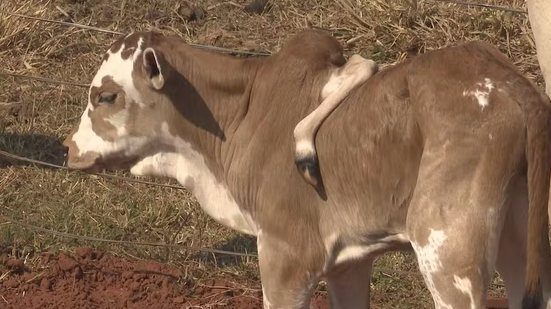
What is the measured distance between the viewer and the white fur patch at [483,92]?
430cm

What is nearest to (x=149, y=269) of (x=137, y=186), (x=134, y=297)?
(x=134, y=297)

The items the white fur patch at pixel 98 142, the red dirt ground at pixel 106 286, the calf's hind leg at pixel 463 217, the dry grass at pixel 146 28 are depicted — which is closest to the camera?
the calf's hind leg at pixel 463 217

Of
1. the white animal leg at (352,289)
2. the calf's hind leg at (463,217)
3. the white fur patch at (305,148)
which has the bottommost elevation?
the white animal leg at (352,289)

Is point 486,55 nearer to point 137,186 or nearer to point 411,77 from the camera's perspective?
point 411,77

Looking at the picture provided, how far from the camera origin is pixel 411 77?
4.52m

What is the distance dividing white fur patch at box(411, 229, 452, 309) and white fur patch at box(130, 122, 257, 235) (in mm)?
1189

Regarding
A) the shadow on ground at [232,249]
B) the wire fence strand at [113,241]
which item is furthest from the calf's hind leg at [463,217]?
the shadow on ground at [232,249]

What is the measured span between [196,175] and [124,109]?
0.44m

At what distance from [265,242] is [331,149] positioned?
1.60 feet

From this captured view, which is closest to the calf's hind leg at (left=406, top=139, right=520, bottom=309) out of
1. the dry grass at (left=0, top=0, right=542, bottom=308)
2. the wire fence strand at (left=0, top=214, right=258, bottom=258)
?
the dry grass at (left=0, top=0, right=542, bottom=308)

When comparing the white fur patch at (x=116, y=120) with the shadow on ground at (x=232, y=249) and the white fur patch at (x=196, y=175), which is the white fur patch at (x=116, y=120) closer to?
the white fur patch at (x=196, y=175)

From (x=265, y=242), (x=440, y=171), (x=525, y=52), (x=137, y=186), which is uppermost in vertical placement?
(x=440, y=171)

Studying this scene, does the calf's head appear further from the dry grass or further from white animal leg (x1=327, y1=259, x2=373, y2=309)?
the dry grass

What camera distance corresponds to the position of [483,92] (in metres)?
4.32
